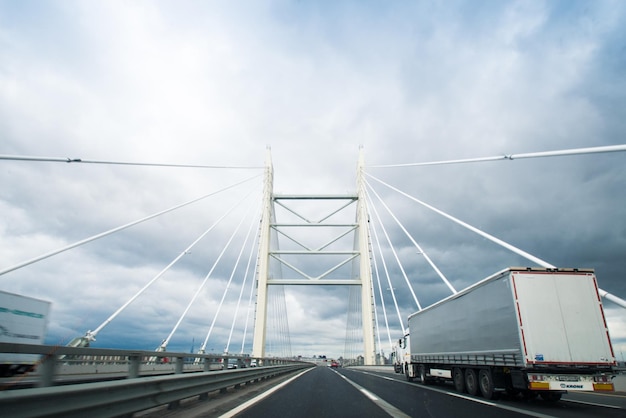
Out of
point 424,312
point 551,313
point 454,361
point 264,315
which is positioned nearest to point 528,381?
point 551,313

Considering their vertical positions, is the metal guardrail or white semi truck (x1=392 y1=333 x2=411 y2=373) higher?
white semi truck (x1=392 y1=333 x2=411 y2=373)

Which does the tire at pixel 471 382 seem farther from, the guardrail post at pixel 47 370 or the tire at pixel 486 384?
the guardrail post at pixel 47 370

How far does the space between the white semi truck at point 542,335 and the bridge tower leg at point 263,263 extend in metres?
20.9

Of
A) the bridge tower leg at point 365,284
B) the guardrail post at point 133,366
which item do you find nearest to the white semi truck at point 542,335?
the guardrail post at point 133,366

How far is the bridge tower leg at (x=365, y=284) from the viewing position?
32.6 metres

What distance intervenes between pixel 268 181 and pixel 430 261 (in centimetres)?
1946

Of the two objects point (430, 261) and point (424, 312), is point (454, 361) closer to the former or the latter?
point (424, 312)

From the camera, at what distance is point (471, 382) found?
12.8 m

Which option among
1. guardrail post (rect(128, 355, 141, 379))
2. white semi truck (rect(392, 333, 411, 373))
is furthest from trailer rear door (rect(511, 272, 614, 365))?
white semi truck (rect(392, 333, 411, 373))

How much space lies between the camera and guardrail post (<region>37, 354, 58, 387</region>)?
4.27 meters

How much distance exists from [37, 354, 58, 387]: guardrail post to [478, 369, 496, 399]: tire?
11.0m

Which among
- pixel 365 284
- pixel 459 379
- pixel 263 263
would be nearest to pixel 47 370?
pixel 459 379

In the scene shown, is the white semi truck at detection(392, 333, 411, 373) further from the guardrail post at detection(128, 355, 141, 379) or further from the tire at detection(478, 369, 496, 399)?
the guardrail post at detection(128, 355, 141, 379)

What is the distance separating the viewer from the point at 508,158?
12.1 m
